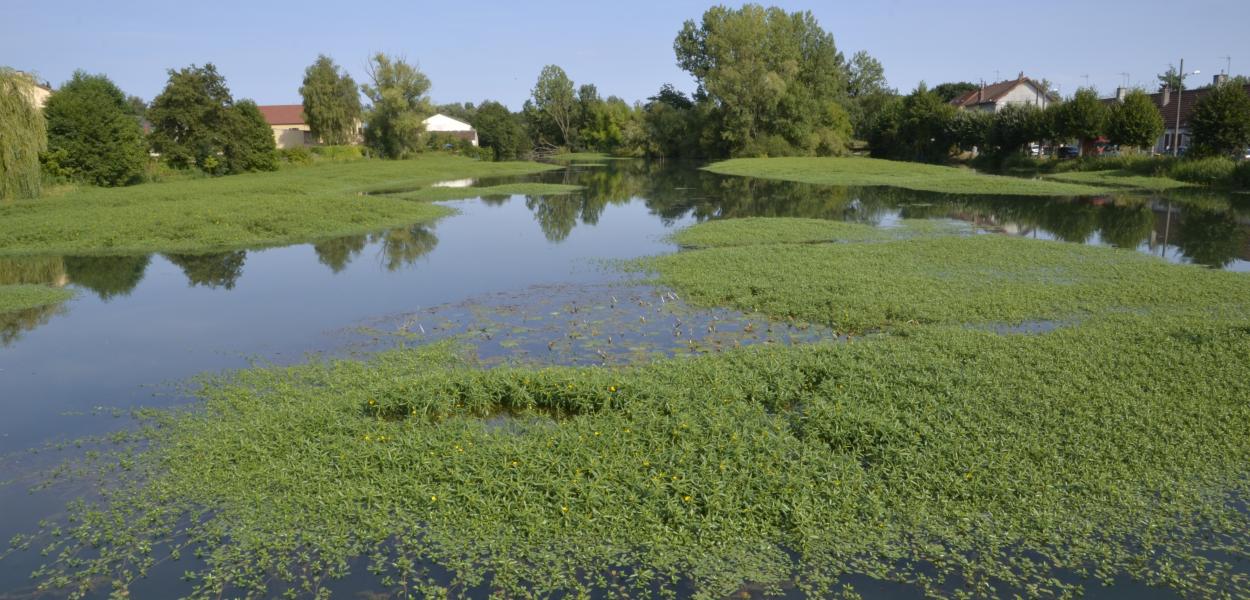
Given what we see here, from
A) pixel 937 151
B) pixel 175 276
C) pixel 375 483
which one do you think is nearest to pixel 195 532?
pixel 375 483

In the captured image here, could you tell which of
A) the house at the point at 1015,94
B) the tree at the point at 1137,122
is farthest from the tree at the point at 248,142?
the house at the point at 1015,94

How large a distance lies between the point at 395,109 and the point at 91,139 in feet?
111

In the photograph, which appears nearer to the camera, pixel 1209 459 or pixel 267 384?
pixel 1209 459

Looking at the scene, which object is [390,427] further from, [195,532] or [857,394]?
[857,394]

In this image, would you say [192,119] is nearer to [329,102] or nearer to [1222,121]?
[329,102]

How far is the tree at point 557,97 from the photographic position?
348 ft

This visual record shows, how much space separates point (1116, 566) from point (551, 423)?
5.24 meters

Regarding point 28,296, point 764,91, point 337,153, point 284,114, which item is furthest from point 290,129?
point 28,296

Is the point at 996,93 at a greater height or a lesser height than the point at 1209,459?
greater

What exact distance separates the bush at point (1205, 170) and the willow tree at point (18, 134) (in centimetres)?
5223

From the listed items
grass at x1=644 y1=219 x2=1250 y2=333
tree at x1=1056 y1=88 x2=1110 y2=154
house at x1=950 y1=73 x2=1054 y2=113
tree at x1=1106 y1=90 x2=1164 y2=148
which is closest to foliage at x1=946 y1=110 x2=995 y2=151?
tree at x1=1056 y1=88 x2=1110 y2=154

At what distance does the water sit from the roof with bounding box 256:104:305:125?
70.6 meters

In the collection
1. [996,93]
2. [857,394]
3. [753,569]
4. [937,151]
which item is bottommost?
[753,569]

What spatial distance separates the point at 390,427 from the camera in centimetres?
827
